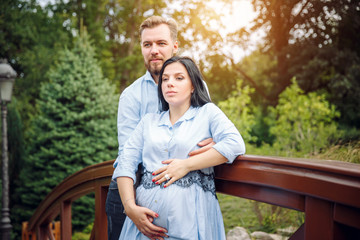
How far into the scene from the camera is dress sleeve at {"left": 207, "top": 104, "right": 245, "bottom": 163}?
5.30 ft

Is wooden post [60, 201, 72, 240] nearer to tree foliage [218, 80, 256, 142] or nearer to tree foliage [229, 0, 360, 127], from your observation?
tree foliage [218, 80, 256, 142]

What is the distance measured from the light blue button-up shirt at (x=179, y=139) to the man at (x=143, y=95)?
46 cm

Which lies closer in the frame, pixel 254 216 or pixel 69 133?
pixel 254 216

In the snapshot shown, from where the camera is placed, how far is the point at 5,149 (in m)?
8.04

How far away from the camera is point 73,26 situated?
714 inches

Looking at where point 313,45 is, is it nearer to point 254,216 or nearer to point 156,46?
point 254,216

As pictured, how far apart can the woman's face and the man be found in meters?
0.51

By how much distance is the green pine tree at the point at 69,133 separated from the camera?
31.8ft

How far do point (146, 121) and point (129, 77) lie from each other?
1734cm

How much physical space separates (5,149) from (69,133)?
1931mm

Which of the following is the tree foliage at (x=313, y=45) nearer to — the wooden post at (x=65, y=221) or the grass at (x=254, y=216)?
the grass at (x=254, y=216)

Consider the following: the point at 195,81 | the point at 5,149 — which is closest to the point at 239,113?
the point at 5,149


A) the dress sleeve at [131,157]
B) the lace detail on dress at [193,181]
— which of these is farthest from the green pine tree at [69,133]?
the lace detail on dress at [193,181]

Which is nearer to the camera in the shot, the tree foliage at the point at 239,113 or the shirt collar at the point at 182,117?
the shirt collar at the point at 182,117
